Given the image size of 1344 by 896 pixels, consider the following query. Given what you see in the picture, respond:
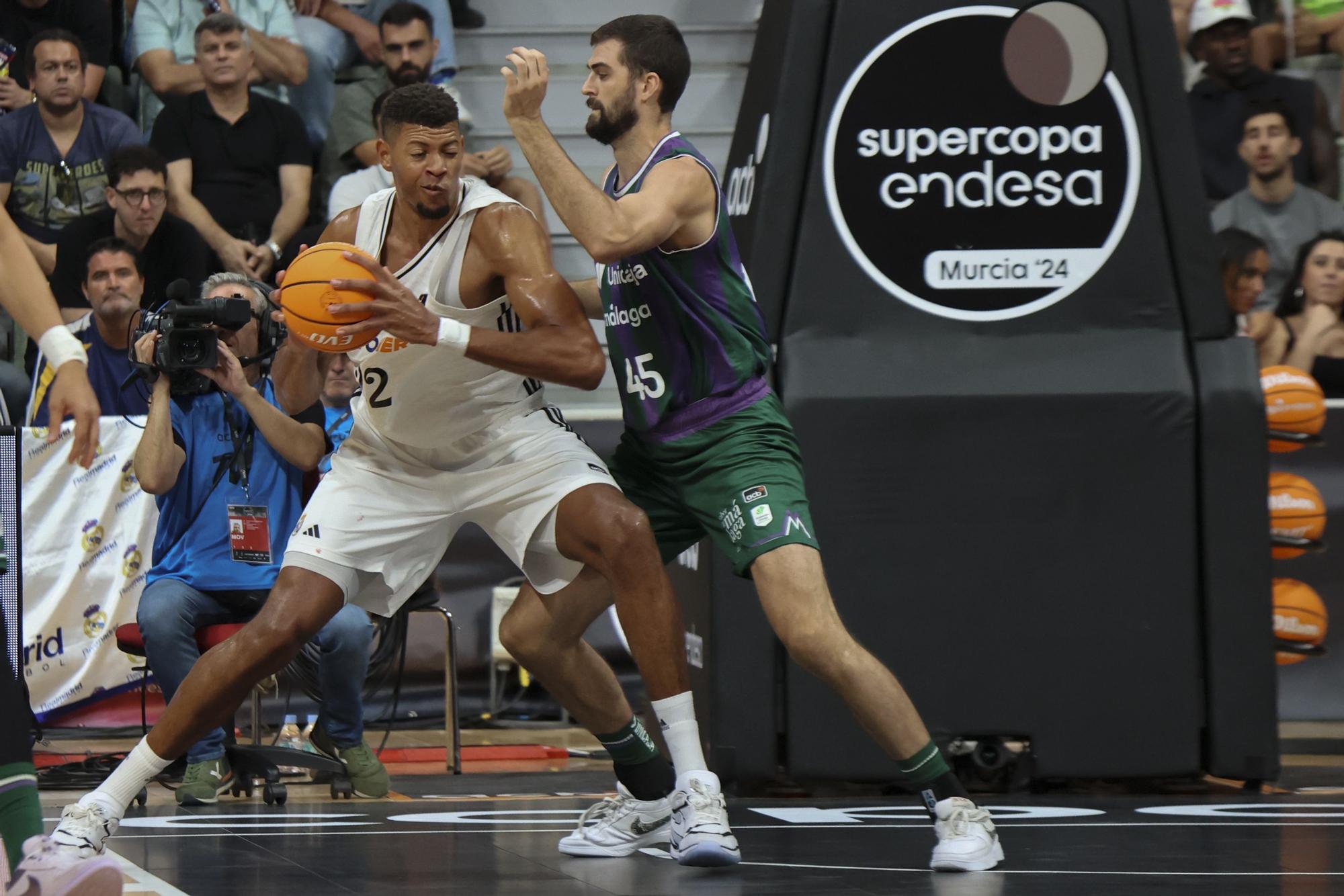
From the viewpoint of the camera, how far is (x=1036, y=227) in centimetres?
605

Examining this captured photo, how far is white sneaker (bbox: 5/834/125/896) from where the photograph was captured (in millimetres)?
3387

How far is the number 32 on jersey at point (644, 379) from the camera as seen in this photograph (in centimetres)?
498

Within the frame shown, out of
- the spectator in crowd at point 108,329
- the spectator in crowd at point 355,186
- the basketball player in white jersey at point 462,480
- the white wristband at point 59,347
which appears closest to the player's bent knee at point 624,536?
the basketball player in white jersey at point 462,480

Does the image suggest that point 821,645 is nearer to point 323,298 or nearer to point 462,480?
→ point 462,480

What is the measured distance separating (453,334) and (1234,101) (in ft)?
23.3

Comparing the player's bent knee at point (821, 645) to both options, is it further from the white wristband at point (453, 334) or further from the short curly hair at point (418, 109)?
the short curly hair at point (418, 109)

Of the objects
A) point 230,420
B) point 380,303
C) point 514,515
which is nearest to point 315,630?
point 514,515

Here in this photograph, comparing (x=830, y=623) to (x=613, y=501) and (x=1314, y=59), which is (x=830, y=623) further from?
(x=1314, y=59)

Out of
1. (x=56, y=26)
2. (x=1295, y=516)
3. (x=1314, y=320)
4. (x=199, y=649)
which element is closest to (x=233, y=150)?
A: (x=56, y=26)

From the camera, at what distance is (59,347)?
414cm

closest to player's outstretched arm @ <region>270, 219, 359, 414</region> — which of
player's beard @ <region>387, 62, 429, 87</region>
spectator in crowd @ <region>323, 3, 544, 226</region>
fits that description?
spectator in crowd @ <region>323, 3, 544, 226</region>

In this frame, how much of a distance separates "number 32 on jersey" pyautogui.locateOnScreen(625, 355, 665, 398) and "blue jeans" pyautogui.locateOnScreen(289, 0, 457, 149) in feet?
20.5

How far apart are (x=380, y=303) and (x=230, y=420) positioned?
8.23ft

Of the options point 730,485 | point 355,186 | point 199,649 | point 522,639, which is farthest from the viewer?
point 355,186
